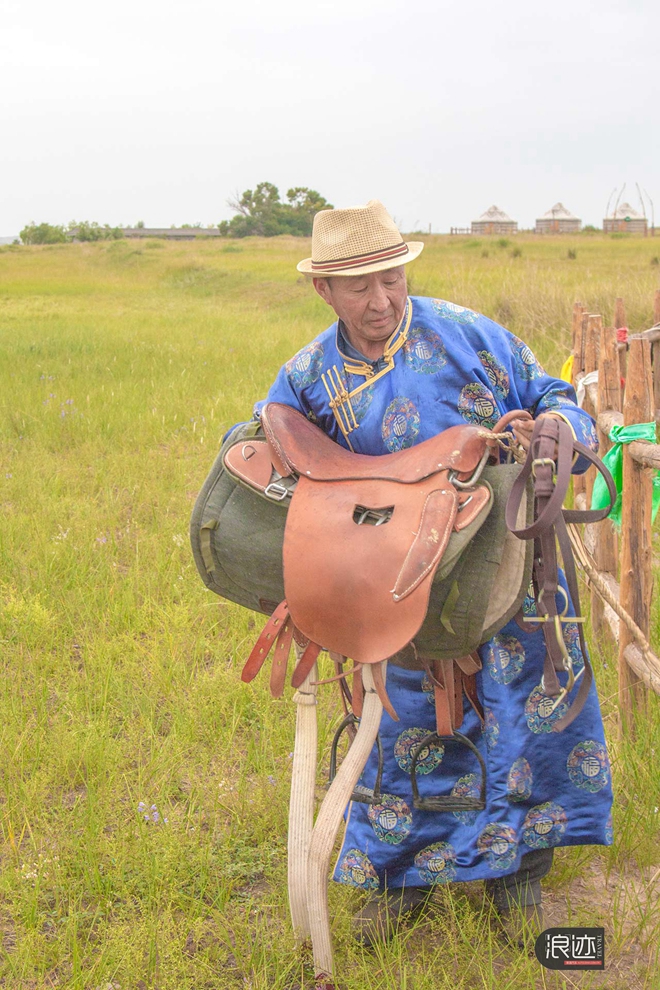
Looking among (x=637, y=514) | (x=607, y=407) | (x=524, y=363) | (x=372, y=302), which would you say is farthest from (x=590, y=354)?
(x=372, y=302)

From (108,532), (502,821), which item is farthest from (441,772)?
(108,532)

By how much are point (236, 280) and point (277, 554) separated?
20.7 m

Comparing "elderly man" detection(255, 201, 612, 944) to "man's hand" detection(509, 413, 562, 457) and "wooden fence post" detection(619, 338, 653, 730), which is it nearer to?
"man's hand" detection(509, 413, 562, 457)

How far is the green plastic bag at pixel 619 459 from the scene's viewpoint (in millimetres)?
2762

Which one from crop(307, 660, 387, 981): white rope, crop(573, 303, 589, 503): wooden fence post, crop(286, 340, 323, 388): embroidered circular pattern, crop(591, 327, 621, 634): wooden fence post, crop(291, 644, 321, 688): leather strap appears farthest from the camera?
crop(573, 303, 589, 503): wooden fence post

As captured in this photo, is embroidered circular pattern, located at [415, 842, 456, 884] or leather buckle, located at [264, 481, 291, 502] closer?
leather buckle, located at [264, 481, 291, 502]

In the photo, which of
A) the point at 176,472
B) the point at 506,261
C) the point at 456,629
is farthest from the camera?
the point at 506,261

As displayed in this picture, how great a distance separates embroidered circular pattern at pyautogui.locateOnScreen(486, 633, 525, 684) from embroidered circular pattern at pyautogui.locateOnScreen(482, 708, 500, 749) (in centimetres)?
8

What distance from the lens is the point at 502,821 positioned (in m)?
2.11

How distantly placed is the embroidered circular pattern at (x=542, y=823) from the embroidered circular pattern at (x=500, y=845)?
0.17 feet

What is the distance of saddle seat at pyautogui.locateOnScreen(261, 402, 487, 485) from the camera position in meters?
1.86

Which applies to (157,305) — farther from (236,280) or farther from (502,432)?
(502,432)

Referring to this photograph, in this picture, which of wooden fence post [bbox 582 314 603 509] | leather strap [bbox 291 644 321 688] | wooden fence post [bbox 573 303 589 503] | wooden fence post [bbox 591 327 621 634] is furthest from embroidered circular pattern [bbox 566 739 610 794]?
wooden fence post [bbox 573 303 589 503]

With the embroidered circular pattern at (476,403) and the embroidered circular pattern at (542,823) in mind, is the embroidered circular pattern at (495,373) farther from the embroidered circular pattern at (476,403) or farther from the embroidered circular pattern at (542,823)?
the embroidered circular pattern at (542,823)
